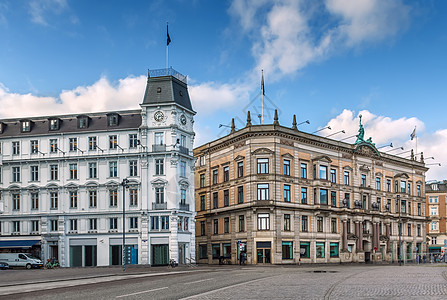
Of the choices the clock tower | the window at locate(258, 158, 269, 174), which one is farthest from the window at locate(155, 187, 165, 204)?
the window at locate(258, 158, 269, 174)

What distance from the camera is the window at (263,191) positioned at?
217 ft

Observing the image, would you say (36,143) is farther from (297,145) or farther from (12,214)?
(297,145)

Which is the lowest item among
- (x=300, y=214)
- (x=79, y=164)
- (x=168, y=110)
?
(x=300, y=214)

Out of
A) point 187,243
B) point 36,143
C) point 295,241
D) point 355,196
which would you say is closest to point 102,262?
point 187,243

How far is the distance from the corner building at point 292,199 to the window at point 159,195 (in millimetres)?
10609

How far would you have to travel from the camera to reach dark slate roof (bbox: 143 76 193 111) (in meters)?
64.1

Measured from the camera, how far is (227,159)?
72000 millimetres

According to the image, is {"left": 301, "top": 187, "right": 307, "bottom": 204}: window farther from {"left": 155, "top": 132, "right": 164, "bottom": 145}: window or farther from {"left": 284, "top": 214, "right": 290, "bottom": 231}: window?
{"left": 155, "top": 132, "right": 164, "bottom": 145}: window

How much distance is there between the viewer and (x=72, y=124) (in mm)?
66562

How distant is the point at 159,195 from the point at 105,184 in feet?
22.3

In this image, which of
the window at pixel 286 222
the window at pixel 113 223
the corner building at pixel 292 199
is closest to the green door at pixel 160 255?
the window at pixel 113 223

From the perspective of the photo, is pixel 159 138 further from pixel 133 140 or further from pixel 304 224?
pixel 304 224

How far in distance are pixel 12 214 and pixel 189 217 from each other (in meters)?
21.9

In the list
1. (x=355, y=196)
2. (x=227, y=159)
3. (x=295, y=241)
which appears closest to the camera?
(x=295, y=241)
